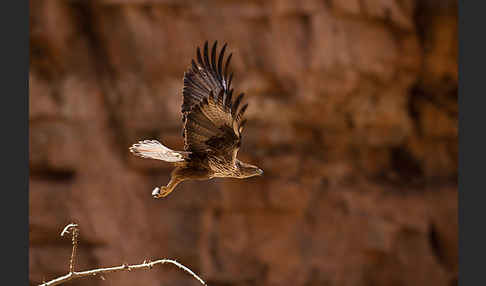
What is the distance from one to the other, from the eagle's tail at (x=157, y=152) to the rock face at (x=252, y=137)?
2.35m

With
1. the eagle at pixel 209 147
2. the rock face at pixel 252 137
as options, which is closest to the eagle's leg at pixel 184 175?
the eagle at pixel 209 147

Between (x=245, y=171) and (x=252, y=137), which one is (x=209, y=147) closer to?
(x=245, y=171)

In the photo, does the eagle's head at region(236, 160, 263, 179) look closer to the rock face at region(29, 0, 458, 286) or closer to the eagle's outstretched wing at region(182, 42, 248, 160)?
the eagle's outstretched wing at region(182, 42, 248, 160)

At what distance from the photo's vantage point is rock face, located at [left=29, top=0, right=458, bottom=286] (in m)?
3.55

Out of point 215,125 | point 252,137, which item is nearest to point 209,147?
point 215,125

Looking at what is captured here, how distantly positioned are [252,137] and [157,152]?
8.05ft

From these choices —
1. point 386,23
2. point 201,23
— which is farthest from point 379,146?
point 201,23

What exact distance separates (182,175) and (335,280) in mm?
2817

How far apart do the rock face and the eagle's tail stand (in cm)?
235

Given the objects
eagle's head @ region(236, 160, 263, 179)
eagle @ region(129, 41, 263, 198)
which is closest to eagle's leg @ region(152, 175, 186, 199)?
eagle @ region(129, 41, 263, 198)

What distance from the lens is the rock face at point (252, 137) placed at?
3555 mm

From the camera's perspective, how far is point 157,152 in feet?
3.80

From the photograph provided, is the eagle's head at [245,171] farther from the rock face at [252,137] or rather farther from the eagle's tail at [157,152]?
the rock face at [252,137]

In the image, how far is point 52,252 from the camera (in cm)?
367
